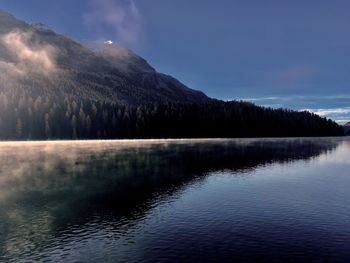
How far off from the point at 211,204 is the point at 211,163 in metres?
65.3

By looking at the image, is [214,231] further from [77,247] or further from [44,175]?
[44,175]

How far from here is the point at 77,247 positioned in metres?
39.7

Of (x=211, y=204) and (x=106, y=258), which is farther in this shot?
(x=211, y=204)

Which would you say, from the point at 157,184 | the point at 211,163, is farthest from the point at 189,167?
the point at 157,184

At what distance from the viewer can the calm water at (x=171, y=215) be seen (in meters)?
38.3

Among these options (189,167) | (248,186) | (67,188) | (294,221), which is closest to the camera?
(294,221)

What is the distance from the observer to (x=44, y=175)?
3659 inches

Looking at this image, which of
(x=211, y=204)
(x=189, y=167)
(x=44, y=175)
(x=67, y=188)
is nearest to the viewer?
(x=211, y=204)

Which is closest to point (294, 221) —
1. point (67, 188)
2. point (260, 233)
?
point (260, 233)

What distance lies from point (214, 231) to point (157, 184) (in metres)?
39.3

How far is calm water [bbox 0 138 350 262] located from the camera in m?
38.3

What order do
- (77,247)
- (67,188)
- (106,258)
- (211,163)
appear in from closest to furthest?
(106,258) → (77,247) → (67,188) → (211,163)

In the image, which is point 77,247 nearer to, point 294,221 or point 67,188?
point 294,221

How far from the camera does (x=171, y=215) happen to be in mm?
53906
